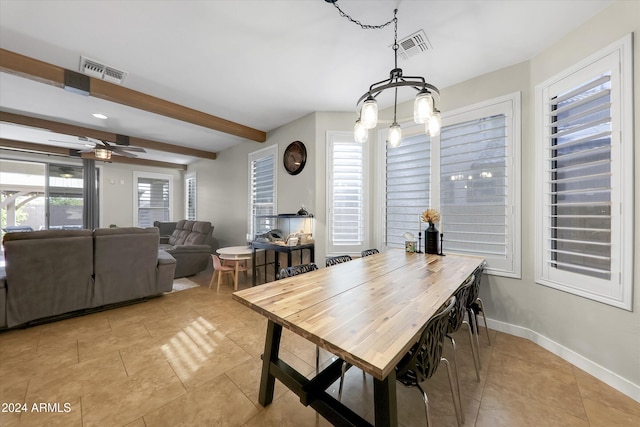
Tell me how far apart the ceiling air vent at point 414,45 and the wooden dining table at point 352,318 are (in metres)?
2.05

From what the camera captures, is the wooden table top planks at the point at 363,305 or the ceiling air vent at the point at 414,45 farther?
the ceiling air vent at the point at 414,45

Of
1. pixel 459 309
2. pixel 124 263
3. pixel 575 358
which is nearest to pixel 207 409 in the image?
pixel 459 309

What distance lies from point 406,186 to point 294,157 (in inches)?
73.6

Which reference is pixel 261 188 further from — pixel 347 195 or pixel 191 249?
pixel 347 195

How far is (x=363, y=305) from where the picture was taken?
1289 mm

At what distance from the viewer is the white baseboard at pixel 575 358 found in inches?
65.9

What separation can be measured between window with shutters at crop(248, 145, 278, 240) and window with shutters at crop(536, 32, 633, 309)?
12.1ft

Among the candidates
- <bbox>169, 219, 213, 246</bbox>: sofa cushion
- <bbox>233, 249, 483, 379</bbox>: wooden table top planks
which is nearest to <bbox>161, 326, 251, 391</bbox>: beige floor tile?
<bbox>233, 249, 483, 379</bbox>: wooden table top planks

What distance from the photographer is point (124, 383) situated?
177 cm

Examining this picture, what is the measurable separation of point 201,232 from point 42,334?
3.08 m

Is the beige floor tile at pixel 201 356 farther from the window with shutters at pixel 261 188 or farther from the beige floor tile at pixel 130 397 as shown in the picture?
the window with shutters at pixel 261 188

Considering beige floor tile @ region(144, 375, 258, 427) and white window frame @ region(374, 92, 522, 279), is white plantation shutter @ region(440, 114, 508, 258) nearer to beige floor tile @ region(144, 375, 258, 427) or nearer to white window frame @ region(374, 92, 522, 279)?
white window frame @ region(374, 92, 522, 279)

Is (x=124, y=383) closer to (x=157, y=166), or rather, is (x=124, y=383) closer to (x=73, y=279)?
(x=73, y=279)

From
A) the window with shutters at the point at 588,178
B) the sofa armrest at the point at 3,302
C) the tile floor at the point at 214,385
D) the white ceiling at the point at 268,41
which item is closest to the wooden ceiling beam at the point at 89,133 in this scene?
the white ceiling at the point at 268,41
